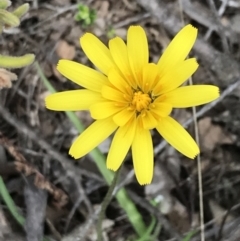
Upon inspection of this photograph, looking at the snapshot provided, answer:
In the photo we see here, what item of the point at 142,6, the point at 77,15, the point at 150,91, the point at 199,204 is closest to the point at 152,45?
the point at 142,6

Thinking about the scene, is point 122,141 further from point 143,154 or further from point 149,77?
point 149,77

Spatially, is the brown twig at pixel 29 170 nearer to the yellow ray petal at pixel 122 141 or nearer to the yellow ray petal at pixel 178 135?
the yellow ray petal at pixel 122 141

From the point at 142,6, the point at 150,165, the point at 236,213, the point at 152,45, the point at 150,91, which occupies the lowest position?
the point at 236,213

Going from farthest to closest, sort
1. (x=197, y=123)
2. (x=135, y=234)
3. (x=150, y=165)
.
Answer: (x=197, y=123) → (x=135, y=234) → (x=150, y=165)

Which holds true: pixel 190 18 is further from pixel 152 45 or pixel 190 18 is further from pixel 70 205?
pixel 70 205

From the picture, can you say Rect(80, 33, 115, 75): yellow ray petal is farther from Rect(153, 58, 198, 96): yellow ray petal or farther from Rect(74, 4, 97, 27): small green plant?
Rect(74, 4, 97, 27): small green plant

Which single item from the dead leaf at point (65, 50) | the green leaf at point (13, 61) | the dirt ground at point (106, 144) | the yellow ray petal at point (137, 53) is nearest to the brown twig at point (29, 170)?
the dirt ground at point (106, 144)

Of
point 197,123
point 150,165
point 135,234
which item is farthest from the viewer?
point 197,123
